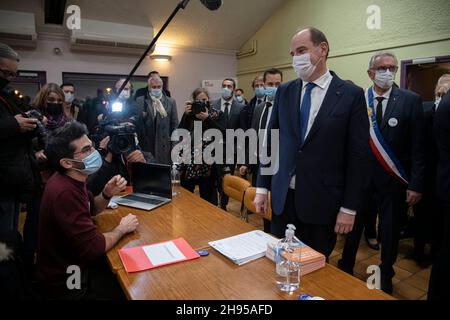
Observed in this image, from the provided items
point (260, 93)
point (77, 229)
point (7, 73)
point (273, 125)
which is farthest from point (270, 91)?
point (77, 229)

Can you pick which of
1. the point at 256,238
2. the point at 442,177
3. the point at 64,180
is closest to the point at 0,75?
the point at 64,180

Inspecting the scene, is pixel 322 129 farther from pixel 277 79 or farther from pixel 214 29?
pixel 214 29

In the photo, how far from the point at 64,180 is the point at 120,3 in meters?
4.56

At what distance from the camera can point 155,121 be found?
325cm

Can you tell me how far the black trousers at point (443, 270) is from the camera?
1.71 metres

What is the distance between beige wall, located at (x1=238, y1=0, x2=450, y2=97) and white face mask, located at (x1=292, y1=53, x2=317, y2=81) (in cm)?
290

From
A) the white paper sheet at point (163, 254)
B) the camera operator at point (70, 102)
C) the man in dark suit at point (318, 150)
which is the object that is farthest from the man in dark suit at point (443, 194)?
the camera operator at point (70, 102)

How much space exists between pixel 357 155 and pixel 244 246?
2.21 ft

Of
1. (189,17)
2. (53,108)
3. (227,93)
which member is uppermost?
(189,17)

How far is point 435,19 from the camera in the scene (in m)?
3.55

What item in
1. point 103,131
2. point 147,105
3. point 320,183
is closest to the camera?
point 320,183

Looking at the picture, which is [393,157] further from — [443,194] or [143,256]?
[143,256]

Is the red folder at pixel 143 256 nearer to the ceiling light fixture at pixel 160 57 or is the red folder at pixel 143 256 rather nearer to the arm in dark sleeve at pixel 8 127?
the arm in dark sleeve at pixel 8 127

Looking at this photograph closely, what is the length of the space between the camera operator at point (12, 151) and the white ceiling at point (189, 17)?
3.39m
